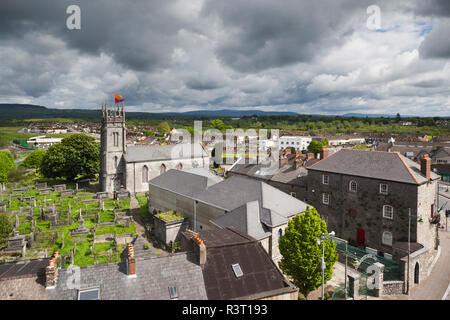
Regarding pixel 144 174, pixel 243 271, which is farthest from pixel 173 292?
pixel 144 174

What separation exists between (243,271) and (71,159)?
198ft

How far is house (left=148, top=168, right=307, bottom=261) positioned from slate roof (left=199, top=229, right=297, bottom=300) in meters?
5.94

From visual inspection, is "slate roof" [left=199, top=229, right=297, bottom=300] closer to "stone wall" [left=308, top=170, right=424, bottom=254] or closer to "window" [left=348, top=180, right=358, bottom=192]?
"stone wall" [left=308, top=170, right=424, bottom=254]

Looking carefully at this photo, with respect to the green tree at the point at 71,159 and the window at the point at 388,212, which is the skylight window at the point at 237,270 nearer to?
the window at the point at 388,212

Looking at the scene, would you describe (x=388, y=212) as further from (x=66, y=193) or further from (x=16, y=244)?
(x=66, y=193)

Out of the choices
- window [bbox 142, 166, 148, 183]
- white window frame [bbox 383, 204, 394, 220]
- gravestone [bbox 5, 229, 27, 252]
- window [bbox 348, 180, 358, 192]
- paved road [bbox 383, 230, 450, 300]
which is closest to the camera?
paved road [bbox 383, 230, 450, 300]

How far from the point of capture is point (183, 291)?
15820 millimetres

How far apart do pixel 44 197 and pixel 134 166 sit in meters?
17.3

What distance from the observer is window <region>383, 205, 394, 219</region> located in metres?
31.2

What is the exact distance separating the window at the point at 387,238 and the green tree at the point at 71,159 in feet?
197

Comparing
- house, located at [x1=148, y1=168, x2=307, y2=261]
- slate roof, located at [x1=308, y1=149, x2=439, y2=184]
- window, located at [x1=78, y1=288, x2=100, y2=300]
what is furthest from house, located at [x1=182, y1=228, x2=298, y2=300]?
slate roof, located at [x1=308, y1=149, x2=439, y2=184]

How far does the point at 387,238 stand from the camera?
31656 millimetres
